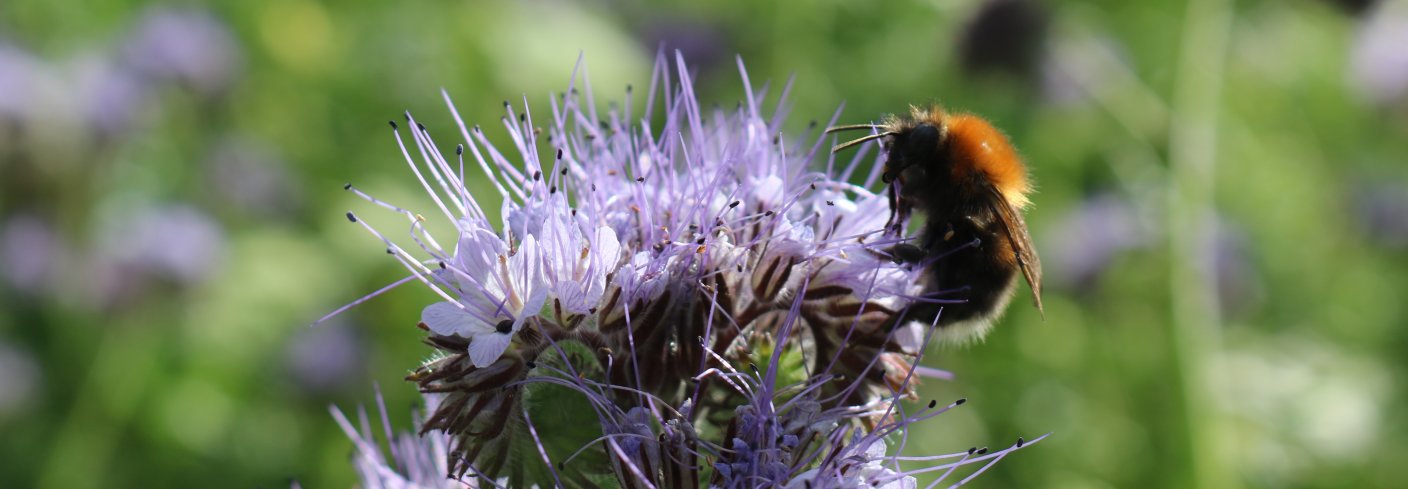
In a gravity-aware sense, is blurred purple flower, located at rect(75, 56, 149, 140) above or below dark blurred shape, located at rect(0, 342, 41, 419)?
above

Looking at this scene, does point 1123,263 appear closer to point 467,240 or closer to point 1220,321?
point 1220,321

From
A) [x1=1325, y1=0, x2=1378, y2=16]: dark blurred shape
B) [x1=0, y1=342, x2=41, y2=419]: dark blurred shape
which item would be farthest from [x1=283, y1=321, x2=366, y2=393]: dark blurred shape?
[x1=1325, y1=0, x2=1378, y2=16]: dark blurred shape

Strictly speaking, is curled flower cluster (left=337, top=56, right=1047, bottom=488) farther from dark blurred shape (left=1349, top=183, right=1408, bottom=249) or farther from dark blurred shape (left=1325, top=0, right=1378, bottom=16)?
dark blurred shape (left=1349, top=183, right=1408, bottom=249)

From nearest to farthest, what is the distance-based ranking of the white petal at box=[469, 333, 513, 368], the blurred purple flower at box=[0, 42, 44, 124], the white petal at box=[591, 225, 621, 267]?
the white petal at box=[469, 333, 513, 368] < the white petal at box=[591, 225, 621, 267] < the blurred purple flower at box=[0, 42, 44, 124]

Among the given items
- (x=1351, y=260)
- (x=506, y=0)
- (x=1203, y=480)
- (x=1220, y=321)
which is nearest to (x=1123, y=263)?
(x=1220, y=321)

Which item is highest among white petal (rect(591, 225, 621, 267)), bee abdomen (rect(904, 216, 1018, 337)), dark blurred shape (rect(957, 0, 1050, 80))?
dark blurred shape (rect(957, 0, 1050, 80))

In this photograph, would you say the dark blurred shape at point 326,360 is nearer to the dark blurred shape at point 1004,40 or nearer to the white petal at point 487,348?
the dark blurred shape at point 1004,40

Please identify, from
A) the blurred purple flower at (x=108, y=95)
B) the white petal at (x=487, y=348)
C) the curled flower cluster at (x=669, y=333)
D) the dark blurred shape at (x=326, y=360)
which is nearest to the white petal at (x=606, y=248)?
the curled flower cluster at (x=669, y=333)

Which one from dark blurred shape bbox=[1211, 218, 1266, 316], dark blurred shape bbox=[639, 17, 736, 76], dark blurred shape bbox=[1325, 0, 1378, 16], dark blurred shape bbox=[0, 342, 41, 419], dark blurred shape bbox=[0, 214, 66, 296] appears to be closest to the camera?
dark blurred shape bbox=[0, 342, 41, 419]

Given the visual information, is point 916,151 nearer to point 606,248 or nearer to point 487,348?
point 606,248
